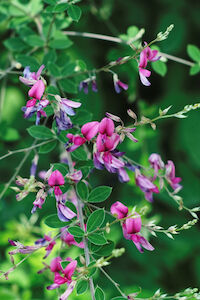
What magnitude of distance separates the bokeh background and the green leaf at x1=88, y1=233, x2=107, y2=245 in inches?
41.1

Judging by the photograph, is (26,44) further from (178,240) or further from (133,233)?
(178,240)

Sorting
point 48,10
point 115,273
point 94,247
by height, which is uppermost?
point 48,10

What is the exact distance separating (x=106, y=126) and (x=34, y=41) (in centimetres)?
85

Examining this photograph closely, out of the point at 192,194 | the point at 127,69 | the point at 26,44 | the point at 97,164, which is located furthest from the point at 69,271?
the point at 192,194

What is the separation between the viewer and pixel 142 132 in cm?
261

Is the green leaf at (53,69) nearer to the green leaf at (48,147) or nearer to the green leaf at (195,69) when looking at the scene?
the green leaf at (48,147)

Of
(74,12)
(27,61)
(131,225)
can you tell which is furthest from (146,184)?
(27,61)

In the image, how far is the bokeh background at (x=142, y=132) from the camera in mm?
2480

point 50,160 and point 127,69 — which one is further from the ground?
point 127,69

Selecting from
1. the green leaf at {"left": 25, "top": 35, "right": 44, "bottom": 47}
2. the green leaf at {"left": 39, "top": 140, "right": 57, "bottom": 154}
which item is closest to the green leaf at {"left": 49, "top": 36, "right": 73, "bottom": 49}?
the green leaf at {"left": 25, "top": 35, "right": 44, "bottom": 47}

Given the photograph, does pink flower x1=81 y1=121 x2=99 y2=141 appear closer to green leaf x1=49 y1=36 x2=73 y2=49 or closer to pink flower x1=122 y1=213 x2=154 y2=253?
pink flower x1=122 y1=213 x2=154 y2=253

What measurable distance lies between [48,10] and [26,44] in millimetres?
413

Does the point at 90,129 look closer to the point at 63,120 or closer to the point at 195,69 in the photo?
Result: the point at 63,120

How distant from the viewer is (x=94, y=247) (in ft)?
4.49
